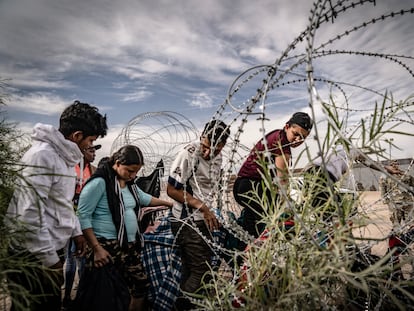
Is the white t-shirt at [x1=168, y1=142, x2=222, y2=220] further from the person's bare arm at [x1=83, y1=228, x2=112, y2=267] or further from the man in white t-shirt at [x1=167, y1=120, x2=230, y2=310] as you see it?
the person's bare arm at [x1=83, y1=228, x2=112, y2=267]

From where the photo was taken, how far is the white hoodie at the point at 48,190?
157 cm

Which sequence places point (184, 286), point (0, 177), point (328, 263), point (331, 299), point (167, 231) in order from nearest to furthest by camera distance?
1. point (328, 263)
2. point (331, 299)
3. point (0, 177)
4. point (184, 286)
5. point (167, 231)

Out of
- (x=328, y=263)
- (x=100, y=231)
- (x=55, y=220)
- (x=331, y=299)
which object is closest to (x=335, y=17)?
(x=328, y=263)

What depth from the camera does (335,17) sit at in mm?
1219

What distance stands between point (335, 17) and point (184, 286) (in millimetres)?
2358

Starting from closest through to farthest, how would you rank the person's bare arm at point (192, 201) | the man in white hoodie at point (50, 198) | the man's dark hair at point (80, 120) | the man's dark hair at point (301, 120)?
1. the man in white hoodie at point (50, 198)
2. the man's dark hair at point (80, 120)
3. the man's dark hair at point (301, 120)
4. the person's bare arm at point (192, 201)

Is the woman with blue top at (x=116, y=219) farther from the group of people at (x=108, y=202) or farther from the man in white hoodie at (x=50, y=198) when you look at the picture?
the man in white hoodie at (x=50, y=198)

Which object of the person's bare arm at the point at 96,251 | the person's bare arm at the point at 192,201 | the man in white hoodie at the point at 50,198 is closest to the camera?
the man in white hoodie at the point at 50,198

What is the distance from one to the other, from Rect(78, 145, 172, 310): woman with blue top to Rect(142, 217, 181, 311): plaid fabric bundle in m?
0.19

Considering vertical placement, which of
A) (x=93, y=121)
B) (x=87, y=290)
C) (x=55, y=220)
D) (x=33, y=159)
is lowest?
(x=87, y=290)

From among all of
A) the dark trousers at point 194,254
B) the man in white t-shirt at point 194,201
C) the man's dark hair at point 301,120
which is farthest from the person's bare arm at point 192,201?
the man's dark hair at point 301,120

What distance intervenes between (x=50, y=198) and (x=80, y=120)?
24.9 inches

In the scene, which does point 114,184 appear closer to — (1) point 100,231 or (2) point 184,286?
(1) point 100,231

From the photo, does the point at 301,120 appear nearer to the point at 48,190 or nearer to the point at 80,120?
the point at 80,120
